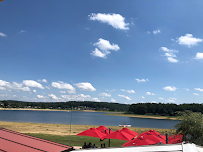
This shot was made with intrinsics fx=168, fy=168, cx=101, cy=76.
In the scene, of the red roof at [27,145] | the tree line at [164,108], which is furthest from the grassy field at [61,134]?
the tree line at [164,108]

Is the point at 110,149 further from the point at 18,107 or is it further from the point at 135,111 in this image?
the point at 18,107

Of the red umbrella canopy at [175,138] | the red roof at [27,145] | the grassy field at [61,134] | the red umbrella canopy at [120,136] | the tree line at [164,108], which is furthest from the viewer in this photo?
the tree line at [164,108]

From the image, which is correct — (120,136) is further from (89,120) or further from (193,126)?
(89,120)

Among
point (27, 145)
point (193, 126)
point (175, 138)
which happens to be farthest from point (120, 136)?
point (27, 145)

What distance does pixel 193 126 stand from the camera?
43.0 ft

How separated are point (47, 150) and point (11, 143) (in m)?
1.12

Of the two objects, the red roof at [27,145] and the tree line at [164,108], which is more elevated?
the red roof at [27,145]

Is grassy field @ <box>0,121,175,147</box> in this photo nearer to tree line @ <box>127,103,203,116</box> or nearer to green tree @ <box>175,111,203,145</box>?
green tree @ <box>175,111,203,145</box>

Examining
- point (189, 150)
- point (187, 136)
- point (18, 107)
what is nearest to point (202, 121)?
point (187, 136)

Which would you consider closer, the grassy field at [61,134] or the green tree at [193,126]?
the green tree at [193,126]

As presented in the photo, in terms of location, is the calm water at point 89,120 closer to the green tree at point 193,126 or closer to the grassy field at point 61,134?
the grassy field at point 61,134

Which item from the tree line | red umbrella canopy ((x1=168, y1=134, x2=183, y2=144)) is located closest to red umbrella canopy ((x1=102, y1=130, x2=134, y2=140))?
red umbrella canopy ((x1=168, y1=134, x2=183, y2=144))

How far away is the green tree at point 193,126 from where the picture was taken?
1249 centimetres

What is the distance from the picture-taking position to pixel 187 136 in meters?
12.7
